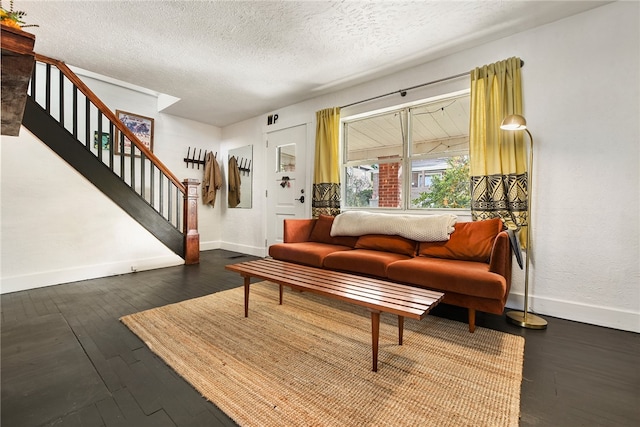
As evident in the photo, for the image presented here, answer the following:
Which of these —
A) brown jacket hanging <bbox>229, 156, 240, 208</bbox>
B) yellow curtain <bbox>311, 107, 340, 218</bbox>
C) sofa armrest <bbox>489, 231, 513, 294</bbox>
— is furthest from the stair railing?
sofa armrest <bbox>489, 231, 513, 294</bbox>

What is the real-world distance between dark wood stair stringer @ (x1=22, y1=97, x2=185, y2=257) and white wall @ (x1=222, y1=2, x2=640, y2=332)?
14.1 ft

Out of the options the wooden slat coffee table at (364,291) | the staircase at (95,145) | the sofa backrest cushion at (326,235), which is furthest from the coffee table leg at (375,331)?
the staircase at (95,145)

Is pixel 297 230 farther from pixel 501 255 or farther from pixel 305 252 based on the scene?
pixel 501 255

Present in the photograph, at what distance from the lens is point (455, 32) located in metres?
2.57

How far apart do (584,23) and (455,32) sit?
994mm

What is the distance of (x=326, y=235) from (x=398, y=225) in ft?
3.17

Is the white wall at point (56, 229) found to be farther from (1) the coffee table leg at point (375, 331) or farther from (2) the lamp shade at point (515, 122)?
(2) the lamp shade at point (515, 122)

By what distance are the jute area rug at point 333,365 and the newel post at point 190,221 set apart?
6.30 ft

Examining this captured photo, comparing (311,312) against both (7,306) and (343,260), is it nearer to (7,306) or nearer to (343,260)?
(343,260)

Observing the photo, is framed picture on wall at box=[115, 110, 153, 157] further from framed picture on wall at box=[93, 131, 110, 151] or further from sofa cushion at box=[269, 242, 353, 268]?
sofa cushion at box=[269, 242, 353, 268]

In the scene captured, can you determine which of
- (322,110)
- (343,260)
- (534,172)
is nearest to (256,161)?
(322,110)

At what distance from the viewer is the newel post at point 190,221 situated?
417 centimetres

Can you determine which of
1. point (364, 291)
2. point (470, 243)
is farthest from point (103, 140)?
point (470, 243)

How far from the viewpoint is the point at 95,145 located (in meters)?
4.12
